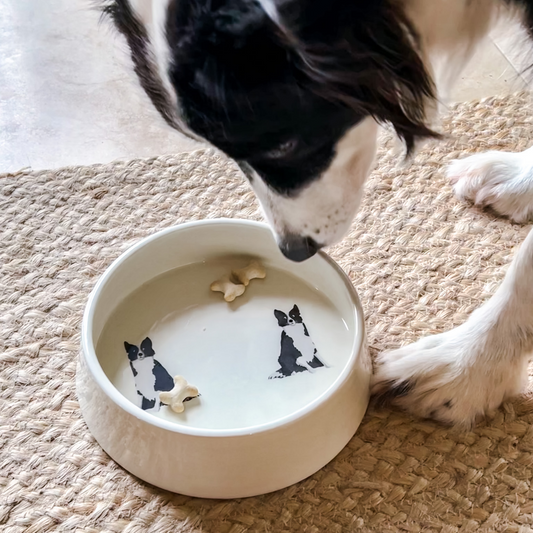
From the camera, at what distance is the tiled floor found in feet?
4.83

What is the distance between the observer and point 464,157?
132 centimetres

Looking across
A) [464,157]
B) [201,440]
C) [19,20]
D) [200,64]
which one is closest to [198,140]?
[200,64]

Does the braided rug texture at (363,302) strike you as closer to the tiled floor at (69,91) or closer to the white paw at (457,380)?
the white paw at (457,380)

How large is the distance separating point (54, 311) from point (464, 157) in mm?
823

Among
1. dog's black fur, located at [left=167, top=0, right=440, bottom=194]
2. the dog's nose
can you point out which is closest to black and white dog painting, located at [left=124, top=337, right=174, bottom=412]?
the dog's nose

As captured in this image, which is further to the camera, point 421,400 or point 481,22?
point 421,400

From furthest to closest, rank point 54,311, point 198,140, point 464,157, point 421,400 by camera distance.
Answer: point 464,157, point 54,311, point 421,400, point 198,140

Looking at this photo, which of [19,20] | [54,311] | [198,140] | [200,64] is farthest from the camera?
[19,20]

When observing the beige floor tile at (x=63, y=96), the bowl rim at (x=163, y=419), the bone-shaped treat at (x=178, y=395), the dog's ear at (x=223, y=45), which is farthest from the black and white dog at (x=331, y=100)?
the beige floor tile at (x=63, y=96)

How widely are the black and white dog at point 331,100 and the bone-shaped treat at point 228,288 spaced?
15cm

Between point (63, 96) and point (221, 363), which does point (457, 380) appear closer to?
point (221, 363)

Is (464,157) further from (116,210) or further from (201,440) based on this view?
(201,440)

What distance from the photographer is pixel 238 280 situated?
102cm

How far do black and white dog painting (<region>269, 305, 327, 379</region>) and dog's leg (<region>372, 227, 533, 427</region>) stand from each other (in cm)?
10
